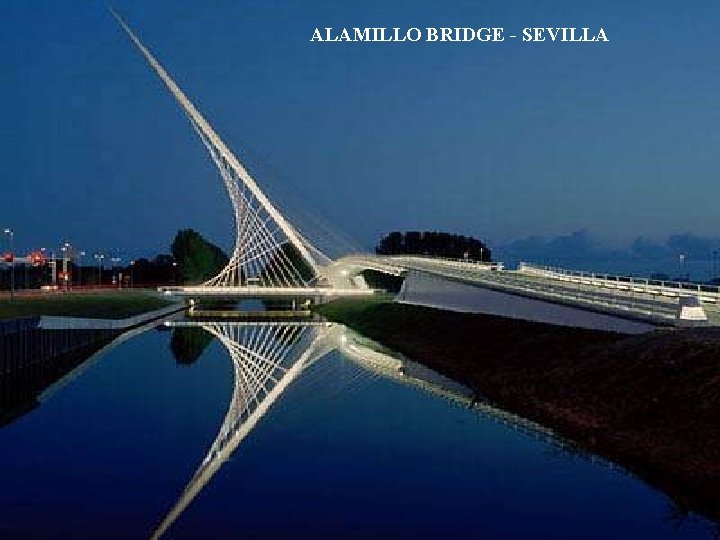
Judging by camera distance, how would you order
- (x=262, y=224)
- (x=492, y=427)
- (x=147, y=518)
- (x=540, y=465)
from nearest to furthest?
(x=147, y=518) < (x=540, y=465) < (x=492, y=427) < (x=262, y=224)

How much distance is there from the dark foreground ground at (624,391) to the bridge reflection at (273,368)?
3.95 feet

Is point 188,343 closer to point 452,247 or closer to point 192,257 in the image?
point 192,257

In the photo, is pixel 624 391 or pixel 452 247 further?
pixel 452 247

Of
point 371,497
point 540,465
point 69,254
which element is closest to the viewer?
point 371,497

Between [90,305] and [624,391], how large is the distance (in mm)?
68190

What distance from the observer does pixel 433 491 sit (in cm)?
2438

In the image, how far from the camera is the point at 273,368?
57.6 metres

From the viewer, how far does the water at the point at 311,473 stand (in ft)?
69.5

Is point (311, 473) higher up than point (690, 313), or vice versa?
point (690, 313)

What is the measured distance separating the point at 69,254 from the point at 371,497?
137113 millimetres

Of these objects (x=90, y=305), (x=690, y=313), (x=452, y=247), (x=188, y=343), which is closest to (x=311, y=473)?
(x=690, y=313)

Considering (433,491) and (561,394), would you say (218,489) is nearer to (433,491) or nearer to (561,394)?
(433,491)

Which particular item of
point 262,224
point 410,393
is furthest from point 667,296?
point 262,224

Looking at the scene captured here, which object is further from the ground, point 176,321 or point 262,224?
point 262,224
